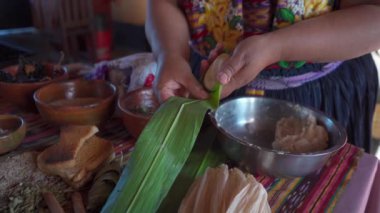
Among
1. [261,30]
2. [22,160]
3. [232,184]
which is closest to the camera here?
[232,184]

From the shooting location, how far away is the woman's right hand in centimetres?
71

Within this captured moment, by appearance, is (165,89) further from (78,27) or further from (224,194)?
(78,27)

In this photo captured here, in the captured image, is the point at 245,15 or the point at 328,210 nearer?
the point at 328,210

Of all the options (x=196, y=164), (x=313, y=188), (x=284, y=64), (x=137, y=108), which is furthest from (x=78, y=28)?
(x=313, y=188)

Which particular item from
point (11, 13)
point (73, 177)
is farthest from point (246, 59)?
point (11, 13)

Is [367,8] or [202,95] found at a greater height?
[367,8]

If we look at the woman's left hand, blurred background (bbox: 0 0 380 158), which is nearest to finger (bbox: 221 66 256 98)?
the woman's left hand

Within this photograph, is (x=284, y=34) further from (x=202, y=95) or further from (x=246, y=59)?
(x=202, y=95)

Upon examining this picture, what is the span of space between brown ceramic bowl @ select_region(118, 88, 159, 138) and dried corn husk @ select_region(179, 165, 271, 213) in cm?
22

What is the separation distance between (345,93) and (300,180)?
0.35 meters

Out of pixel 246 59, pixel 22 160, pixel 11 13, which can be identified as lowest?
pixel 11 13

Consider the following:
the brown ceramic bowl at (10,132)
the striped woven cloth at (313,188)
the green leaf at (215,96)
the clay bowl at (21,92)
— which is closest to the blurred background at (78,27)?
the clay bowl at (21,92)

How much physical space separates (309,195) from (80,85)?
1.91ft

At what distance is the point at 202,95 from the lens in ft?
2.31
